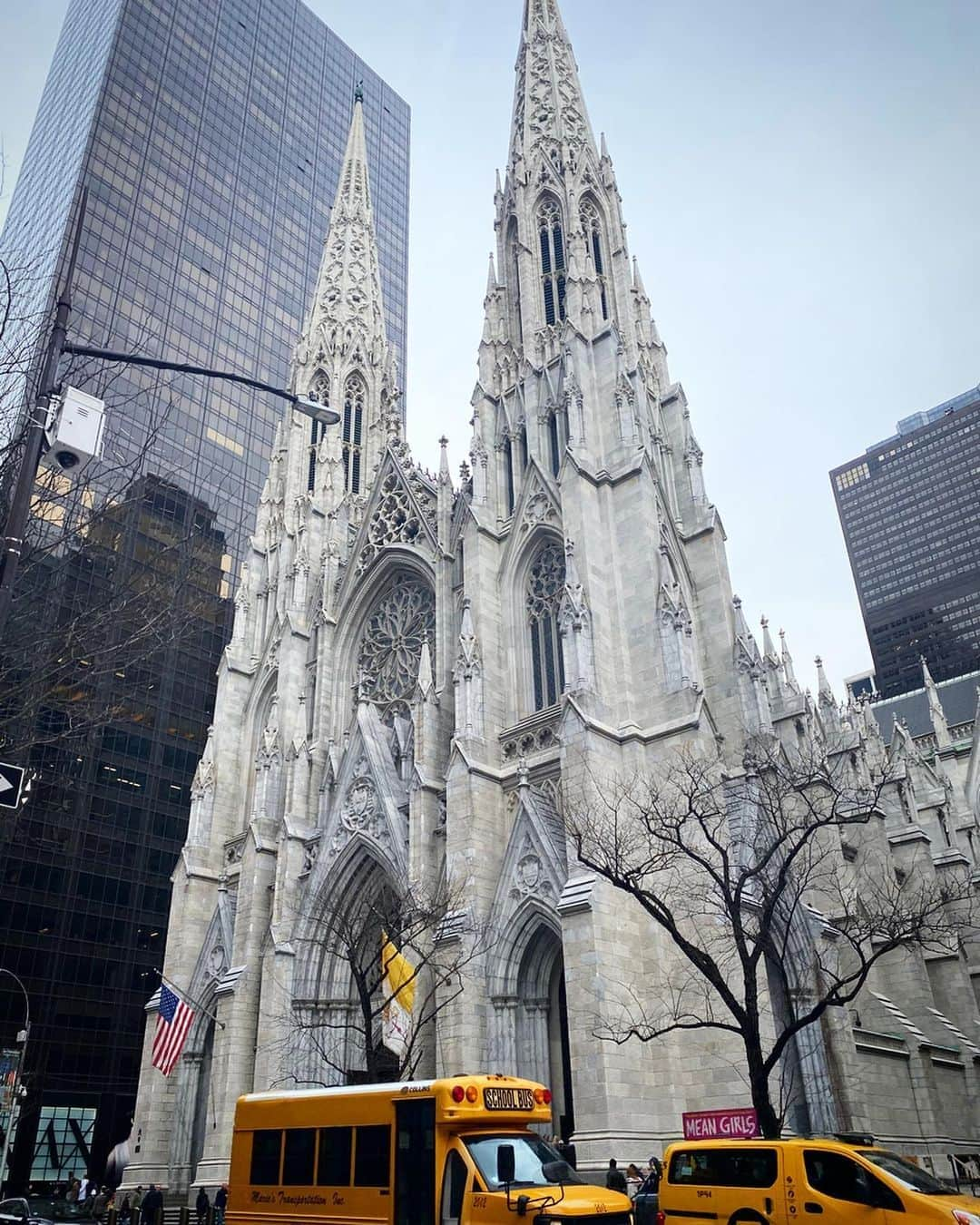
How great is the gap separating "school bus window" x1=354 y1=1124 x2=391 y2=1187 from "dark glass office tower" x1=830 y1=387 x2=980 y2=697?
101 m

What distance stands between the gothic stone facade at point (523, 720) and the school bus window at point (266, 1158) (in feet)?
27.5

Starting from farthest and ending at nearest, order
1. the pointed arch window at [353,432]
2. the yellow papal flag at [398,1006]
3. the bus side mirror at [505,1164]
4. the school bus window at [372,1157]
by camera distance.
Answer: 1. the pointed arch window at [353,432]
2. the yellow papal flag at [398,1006]
3. the school bus window at [372,1157]
4. the bus side mirror at [505,1164]

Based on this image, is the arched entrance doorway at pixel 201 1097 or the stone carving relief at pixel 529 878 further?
the arched entrance doorway at pixel 201 1097

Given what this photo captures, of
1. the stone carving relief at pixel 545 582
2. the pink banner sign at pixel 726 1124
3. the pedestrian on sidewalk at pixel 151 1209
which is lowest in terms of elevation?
the pedestrian on sidewalk at pixel 151 1209

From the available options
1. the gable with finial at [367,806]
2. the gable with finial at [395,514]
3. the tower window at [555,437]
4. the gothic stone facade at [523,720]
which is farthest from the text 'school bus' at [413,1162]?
the gable with finial at [395,514]

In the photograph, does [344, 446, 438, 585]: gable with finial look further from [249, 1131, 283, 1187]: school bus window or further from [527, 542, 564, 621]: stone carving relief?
[249, 1131, 283, 1187]: school bus window

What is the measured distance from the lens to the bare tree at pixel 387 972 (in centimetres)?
2177

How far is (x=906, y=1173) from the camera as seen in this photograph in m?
9.84

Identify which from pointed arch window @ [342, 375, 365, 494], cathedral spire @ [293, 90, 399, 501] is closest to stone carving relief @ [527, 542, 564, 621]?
cathedral spire @ [293, 90, 399, 501]

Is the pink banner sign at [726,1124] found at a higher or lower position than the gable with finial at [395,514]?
lower

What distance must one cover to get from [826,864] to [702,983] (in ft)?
24.9

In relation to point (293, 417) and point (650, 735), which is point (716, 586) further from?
point (293, 417)

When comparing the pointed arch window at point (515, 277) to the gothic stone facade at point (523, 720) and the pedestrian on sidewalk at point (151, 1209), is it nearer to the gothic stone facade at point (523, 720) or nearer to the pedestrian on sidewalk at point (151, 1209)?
the gothic stone facade at point (523, 720)

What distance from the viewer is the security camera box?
26.8 ft
